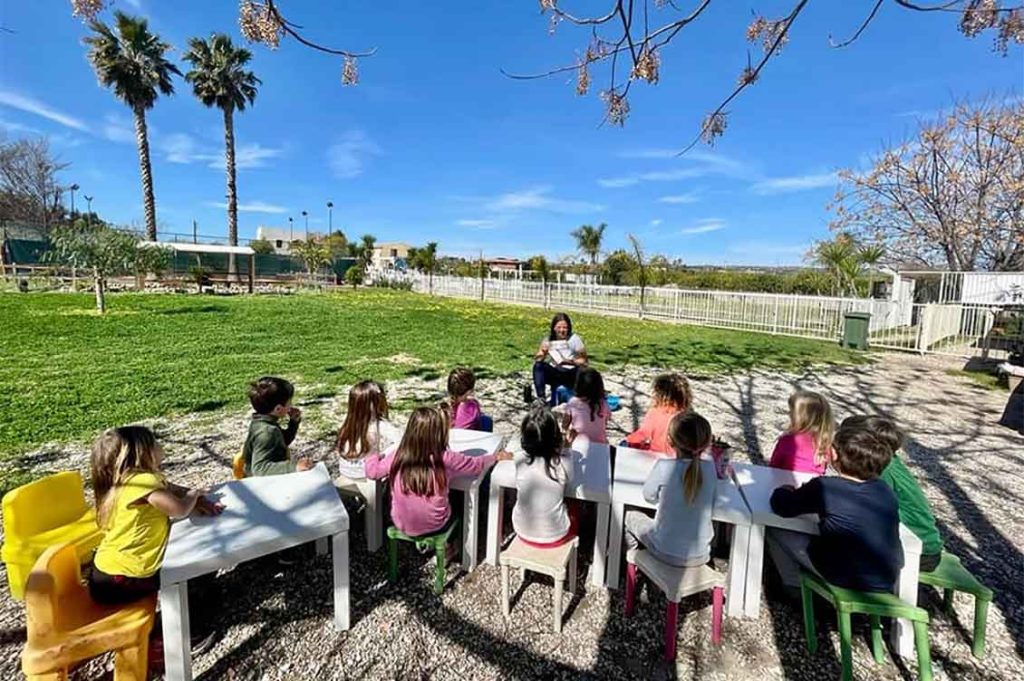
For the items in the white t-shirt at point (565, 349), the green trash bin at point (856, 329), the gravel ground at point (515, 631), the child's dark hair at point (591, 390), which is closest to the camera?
the gravel ground at point (515, 631)

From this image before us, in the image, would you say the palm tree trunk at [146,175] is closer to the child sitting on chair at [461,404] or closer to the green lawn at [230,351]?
the green lawn at [230,351]

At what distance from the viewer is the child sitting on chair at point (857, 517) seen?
174 centimetres

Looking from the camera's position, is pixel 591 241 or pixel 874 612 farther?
pixel 591 241

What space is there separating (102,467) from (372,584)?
127 cm

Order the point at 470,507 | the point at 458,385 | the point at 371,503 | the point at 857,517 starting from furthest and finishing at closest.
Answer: the point at 458,385 < the point at 371,503 < the point at 470,507 < the point at 857,517

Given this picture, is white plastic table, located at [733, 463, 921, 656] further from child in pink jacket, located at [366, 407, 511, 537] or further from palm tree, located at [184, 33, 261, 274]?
palm tree, located at [184, 33, 261, 274]

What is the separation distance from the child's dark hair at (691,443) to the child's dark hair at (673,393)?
3.07 ft

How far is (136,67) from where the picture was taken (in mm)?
21547

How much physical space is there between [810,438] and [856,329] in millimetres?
10846

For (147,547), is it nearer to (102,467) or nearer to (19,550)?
(102,467)

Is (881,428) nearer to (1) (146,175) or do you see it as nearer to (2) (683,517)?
(2) (683,517)

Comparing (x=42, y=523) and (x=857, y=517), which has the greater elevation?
(x=857, y=517)

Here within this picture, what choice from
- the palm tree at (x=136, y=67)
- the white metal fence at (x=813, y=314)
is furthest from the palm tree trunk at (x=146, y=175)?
the white metal fence at (x=813, y=314)

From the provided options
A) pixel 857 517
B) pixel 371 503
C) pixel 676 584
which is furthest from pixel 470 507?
pixel 857 517
